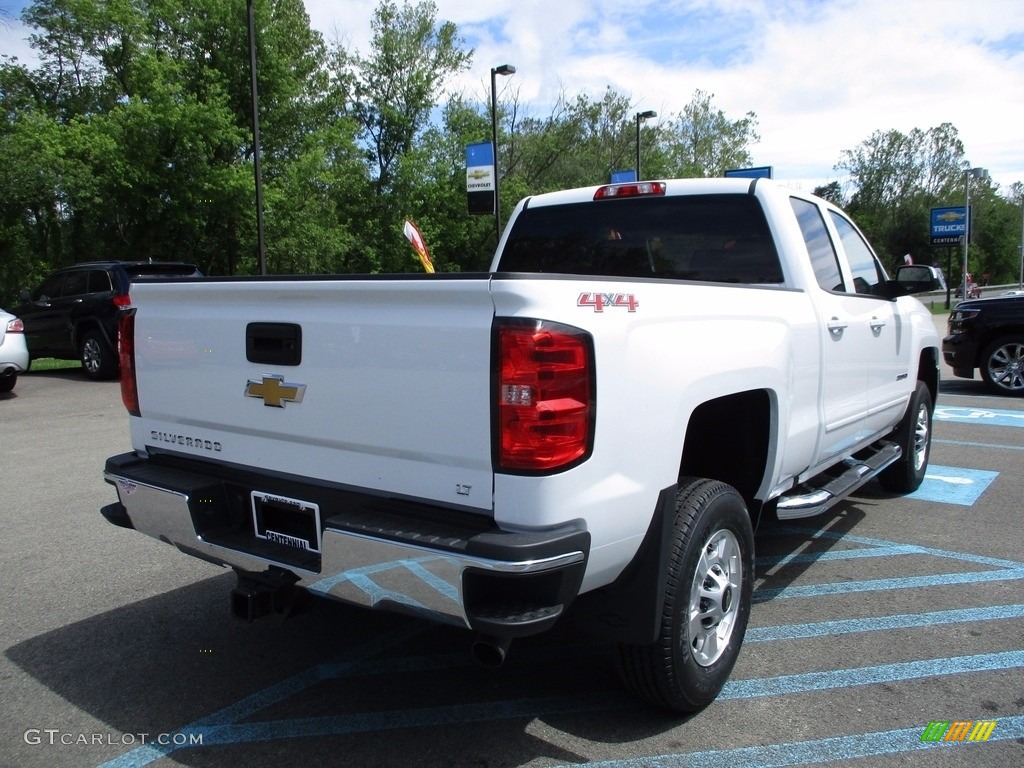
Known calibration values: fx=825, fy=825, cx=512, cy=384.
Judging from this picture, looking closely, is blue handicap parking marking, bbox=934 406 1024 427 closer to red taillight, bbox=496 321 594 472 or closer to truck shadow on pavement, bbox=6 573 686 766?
truck shadow on pavement, bbox=6 573 686 766

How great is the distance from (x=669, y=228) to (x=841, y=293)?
0.99 m

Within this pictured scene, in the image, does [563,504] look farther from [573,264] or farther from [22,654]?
[22,654]

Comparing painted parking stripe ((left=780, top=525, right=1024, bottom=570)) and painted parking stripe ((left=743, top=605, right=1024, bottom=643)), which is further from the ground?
painted parking stripe ((left=743, top=605, right=1024, bottom=643))

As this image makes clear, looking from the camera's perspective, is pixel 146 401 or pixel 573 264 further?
pixel 573 264

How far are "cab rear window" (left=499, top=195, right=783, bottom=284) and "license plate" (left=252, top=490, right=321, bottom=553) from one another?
2.15m

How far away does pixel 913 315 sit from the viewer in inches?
227

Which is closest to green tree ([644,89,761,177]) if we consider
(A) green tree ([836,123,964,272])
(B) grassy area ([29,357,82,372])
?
(A) green tree ([836,123,964,272])

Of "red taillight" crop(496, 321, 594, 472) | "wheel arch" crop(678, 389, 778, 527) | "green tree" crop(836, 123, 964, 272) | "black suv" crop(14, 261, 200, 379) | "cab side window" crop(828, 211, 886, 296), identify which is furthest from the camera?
"green tree" crop(836, 123, 964, 272)

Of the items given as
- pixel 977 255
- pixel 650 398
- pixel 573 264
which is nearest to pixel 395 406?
pixel 650 398

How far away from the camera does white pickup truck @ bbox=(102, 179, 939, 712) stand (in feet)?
7.87

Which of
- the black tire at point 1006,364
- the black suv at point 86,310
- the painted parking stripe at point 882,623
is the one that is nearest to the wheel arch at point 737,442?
the painted parking stripe at point 882,623

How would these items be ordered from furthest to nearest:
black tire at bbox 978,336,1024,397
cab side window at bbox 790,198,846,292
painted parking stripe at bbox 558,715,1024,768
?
1. black tire at bbox 978,336,1024,397
2. cab side window at bbox 790,198,846,292
3. painted parking stripe at bbox 558,715,1024,768

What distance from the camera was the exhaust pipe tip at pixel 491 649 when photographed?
98.6 inches

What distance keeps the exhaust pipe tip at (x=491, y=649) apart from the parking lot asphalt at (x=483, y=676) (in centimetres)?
50
